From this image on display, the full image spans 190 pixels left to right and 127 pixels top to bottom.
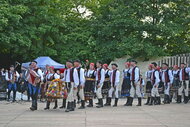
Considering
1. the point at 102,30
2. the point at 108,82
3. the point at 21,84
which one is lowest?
the point at 21,84

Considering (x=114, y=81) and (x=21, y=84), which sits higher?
(x=114, y=81)

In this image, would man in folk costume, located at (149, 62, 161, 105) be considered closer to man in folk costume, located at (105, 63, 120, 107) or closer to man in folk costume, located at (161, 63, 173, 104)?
man in folk costume, located at (161, 63, 173, 104)

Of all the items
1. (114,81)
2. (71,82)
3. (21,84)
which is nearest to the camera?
(71,82)

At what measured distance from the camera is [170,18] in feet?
104

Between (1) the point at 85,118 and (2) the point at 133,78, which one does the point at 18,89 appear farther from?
(1) the point at 85,118

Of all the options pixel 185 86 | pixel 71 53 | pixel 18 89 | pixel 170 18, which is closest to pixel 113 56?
pixel 71 53

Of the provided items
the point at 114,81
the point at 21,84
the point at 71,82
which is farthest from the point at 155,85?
the point at 21,84

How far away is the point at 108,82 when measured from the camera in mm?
16953

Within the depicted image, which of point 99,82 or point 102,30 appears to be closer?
point 99,82

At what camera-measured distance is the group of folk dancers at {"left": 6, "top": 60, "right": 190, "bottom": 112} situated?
1420 centimetres

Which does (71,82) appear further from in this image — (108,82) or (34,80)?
(108,82)

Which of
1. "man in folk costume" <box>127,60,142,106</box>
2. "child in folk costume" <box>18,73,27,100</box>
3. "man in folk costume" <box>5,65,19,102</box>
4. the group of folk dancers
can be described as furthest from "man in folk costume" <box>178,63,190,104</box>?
"child in folk costume" <box>18,73,27,100</box>

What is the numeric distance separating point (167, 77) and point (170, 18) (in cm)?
1481

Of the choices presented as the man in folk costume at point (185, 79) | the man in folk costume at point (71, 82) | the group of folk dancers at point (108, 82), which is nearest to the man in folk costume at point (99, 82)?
the group of folk dancers at point (108, 82)
